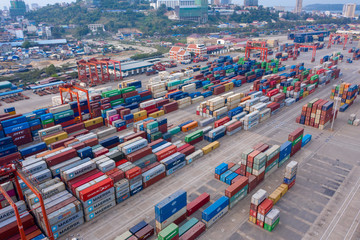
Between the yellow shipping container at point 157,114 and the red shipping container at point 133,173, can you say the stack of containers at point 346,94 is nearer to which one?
the yellow shipping container at point 157,114

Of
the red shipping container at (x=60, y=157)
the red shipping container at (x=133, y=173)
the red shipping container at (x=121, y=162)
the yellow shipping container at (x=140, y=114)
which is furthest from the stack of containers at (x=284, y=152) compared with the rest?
the red shipping container at (x=60, y=157)

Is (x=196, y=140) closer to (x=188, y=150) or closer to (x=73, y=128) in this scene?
(x=188, y=150)

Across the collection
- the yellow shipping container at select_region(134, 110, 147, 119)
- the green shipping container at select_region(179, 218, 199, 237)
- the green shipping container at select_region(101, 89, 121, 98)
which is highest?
the green shipping container at select_region(101, 89, 121, 98)

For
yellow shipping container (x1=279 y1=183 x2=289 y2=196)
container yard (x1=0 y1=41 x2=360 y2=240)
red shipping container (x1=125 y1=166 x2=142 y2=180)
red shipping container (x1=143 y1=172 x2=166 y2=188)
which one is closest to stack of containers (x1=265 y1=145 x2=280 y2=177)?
container yard (x1=0 y1=41 x2=360 y2=240)

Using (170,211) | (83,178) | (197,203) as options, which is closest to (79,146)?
(83,178)

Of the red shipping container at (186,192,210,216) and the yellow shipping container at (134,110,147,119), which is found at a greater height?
the yellow shipping container at (134,110,147,119)

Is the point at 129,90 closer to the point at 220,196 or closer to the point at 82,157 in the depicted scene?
the point at 82,157

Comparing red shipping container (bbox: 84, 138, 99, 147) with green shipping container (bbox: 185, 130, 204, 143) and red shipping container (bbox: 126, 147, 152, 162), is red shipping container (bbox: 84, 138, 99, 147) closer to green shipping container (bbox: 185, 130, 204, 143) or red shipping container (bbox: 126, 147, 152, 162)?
red shipping container (bbox: 126, 147, 152, 162)
